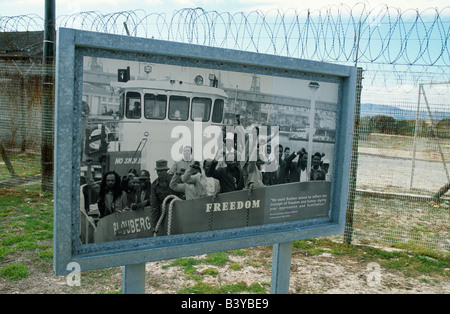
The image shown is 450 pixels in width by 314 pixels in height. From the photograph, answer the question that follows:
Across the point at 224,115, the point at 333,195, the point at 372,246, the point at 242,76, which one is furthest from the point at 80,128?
the point at 372,246

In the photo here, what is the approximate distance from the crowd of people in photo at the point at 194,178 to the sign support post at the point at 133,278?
34 cm

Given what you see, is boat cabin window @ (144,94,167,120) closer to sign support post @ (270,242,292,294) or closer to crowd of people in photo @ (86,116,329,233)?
crowd of people in photo @ (86,116,329,233)

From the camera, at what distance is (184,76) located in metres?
2.48

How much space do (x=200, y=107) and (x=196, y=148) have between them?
0.28 m

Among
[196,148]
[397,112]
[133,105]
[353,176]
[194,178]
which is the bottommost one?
[353,176]

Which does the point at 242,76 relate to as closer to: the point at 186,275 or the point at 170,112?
the point at 170,112

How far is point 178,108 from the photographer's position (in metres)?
2.47

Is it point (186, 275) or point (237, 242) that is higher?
point (237, 242)

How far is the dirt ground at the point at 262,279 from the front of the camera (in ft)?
14.2

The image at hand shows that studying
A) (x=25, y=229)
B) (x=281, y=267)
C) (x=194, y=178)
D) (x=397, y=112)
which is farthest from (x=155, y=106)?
(x=397, y=112)

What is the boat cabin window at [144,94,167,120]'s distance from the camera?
94.0 inches

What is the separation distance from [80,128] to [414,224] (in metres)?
7.03

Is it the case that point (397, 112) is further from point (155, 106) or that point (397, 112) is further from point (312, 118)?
point (155, 106)

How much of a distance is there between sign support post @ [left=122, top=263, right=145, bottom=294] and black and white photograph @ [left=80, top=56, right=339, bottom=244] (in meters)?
0.28
